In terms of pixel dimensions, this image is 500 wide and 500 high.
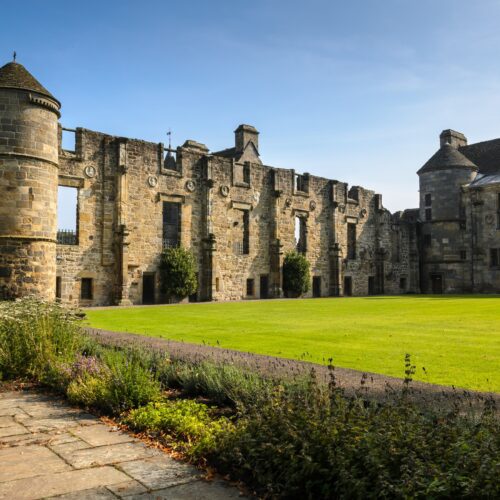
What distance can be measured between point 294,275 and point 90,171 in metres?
14.5

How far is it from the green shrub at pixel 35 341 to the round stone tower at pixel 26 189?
27.4ft

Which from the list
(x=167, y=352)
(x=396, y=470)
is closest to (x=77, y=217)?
(x=167, y=352)

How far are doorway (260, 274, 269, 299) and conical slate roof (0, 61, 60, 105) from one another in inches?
729

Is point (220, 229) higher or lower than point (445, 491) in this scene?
higher

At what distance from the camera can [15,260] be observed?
55.5 ft

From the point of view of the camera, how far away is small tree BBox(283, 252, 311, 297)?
34.6 m

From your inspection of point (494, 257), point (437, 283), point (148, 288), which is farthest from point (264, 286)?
point (494, 257)

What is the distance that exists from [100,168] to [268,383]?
75.4ft

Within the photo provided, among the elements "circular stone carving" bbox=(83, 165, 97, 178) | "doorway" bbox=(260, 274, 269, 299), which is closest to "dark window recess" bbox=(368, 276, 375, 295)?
"doorway" bbox=(260, 274, 269, 299)

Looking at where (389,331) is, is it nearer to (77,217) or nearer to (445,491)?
(445,491)

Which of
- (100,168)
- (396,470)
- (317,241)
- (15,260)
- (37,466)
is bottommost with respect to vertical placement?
(37,466)

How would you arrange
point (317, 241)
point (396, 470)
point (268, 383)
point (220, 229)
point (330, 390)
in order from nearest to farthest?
1. point (396, 470)
2. point (330, 390)
3. point (268, 383)
4. point (220, 229)
5. point (317, 241)

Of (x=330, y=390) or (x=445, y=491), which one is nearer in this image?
(x=445, y=491)

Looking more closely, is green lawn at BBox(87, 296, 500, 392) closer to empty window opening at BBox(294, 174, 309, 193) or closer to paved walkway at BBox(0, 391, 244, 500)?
paved walkway at BBox(0, 391, 244, 500)
